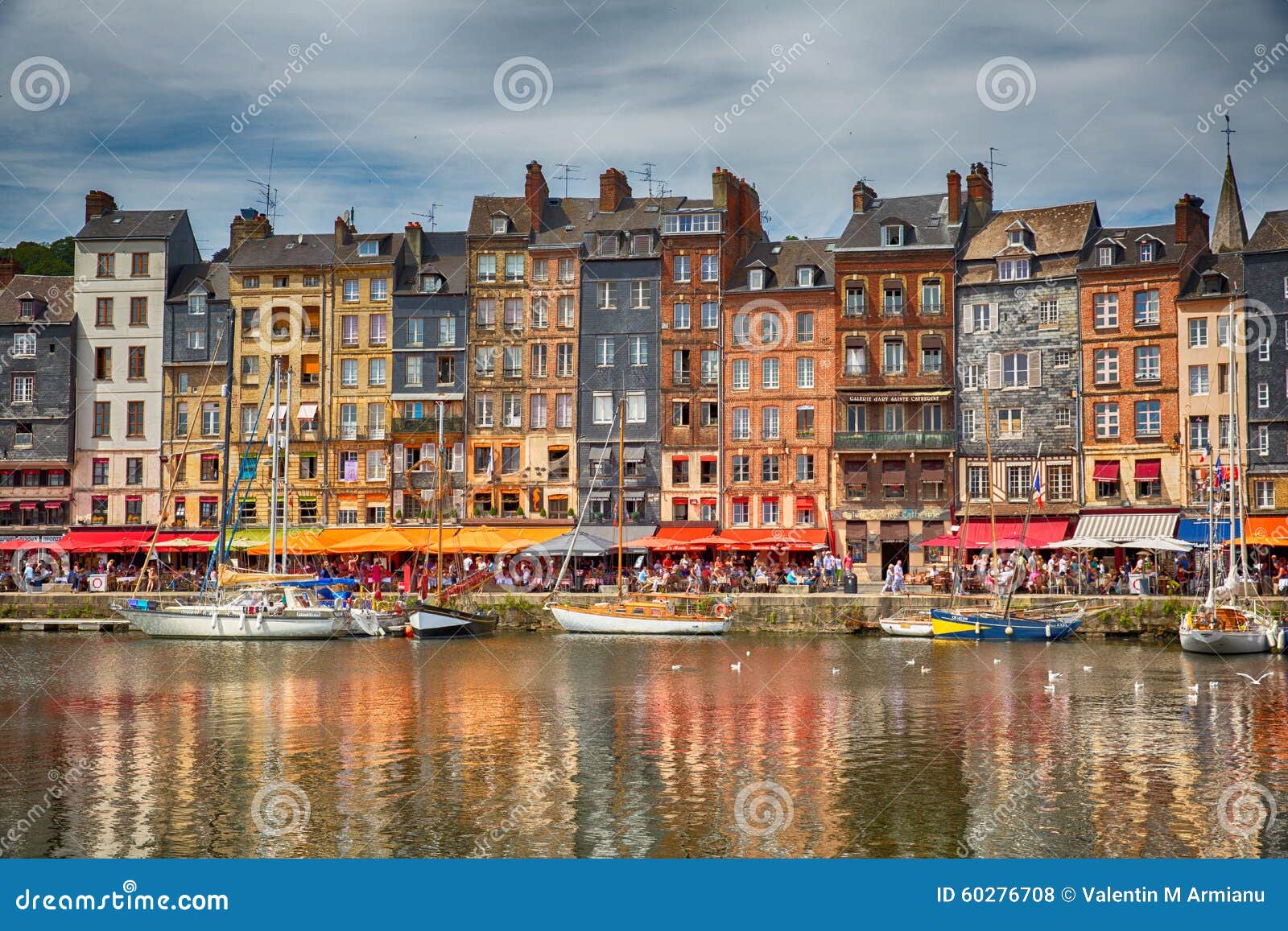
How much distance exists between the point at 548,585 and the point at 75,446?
98.3 feet

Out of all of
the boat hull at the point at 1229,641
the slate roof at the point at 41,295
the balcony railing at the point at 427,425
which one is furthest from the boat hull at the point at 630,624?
the slate roof at the point at 41,295

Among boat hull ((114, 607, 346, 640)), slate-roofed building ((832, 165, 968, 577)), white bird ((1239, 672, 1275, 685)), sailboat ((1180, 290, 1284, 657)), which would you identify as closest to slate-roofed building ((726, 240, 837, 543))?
slate-roofed building ((832, 165, 968, 577))

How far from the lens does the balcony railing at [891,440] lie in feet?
231

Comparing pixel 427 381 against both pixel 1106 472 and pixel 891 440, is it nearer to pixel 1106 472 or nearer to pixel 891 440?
pixel 891 440

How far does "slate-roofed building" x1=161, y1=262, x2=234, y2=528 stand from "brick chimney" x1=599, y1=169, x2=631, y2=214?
20.8 meters

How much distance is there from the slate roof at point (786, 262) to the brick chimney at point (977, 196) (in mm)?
7229

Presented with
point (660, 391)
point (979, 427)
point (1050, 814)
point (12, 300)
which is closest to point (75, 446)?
point (12, 300)

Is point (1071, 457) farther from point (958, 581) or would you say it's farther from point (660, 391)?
point (660, 391)

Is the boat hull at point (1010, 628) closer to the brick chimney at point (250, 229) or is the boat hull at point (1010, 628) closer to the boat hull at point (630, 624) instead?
the boat hull at point (630, 624)

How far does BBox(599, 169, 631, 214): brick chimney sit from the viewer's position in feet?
260

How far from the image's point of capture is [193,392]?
258 ft

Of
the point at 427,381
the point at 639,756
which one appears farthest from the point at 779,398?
the point at 639,756

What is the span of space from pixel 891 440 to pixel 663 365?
12314 mm

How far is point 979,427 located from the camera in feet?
232
